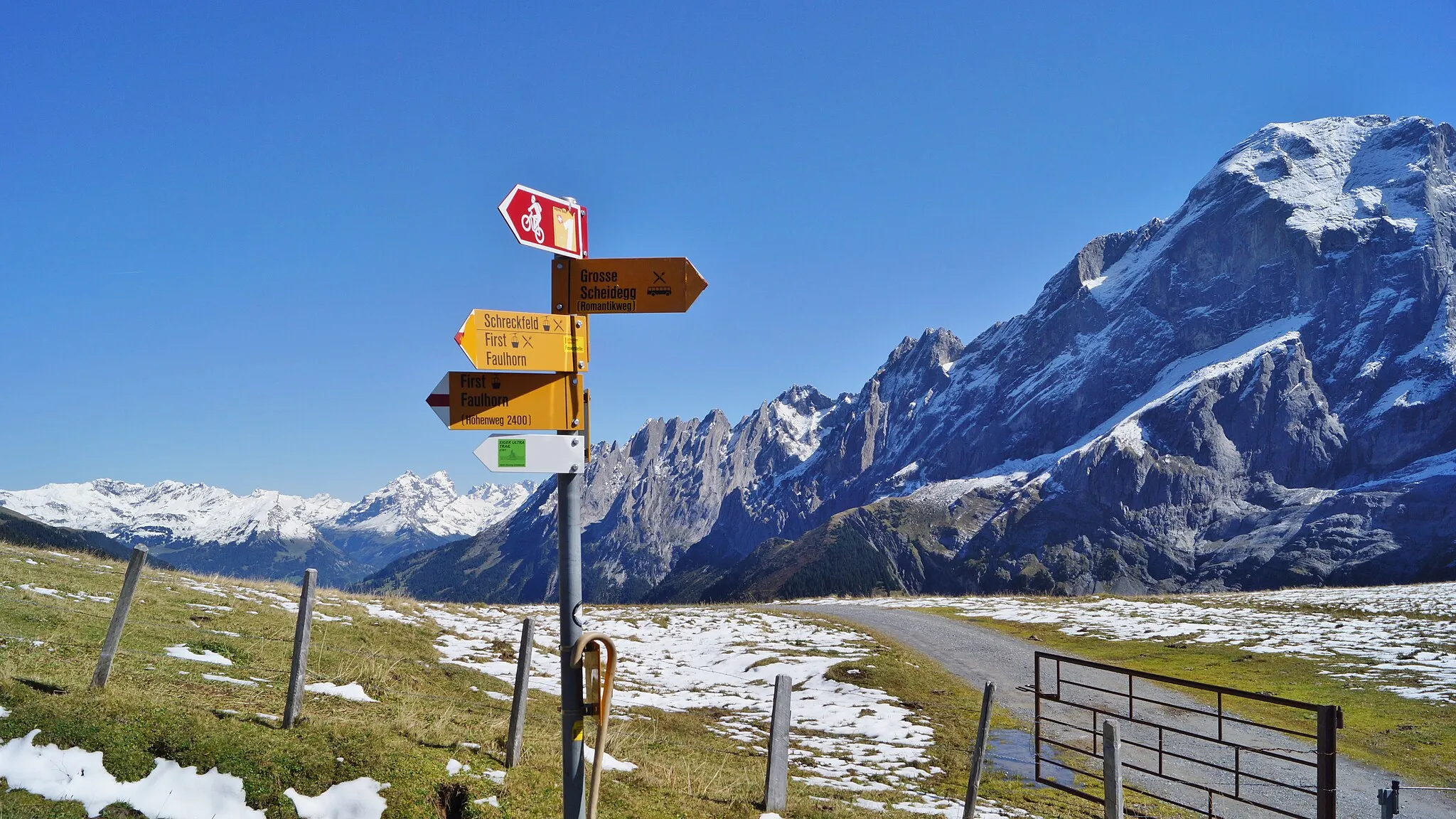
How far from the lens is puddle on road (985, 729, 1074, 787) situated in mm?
16562

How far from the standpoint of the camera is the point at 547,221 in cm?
641

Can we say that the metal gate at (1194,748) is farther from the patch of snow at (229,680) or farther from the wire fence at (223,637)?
the patch of snow at (229,680)

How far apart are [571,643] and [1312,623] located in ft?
154

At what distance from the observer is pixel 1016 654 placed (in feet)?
113

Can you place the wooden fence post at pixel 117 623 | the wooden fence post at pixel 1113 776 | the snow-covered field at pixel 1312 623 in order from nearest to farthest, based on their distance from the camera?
the wooden fence post at pixel 1113 776, the wooden fence post at pixel 117 623, the snow-covered field at pixel 1312 623

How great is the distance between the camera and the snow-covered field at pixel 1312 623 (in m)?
26.4

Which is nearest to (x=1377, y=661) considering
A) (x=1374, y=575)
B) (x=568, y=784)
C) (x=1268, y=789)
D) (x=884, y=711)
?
(x=1268, y=789)

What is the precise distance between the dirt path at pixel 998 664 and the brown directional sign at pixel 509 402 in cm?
730

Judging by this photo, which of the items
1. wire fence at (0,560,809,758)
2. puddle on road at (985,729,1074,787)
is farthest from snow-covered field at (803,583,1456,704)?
wire fence at (0,560,809,758)

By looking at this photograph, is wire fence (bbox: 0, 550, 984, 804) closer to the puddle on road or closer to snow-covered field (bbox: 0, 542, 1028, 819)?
snow-covered field (bbox: 0, 542, 1028, 819)

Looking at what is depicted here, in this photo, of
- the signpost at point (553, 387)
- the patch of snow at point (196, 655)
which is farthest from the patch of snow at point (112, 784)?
the patch of snow at point (196, 655)

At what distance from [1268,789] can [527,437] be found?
18.9 m

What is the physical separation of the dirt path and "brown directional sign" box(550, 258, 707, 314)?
7193mm

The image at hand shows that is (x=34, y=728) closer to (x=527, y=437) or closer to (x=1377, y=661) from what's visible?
(x=527, y=437)
